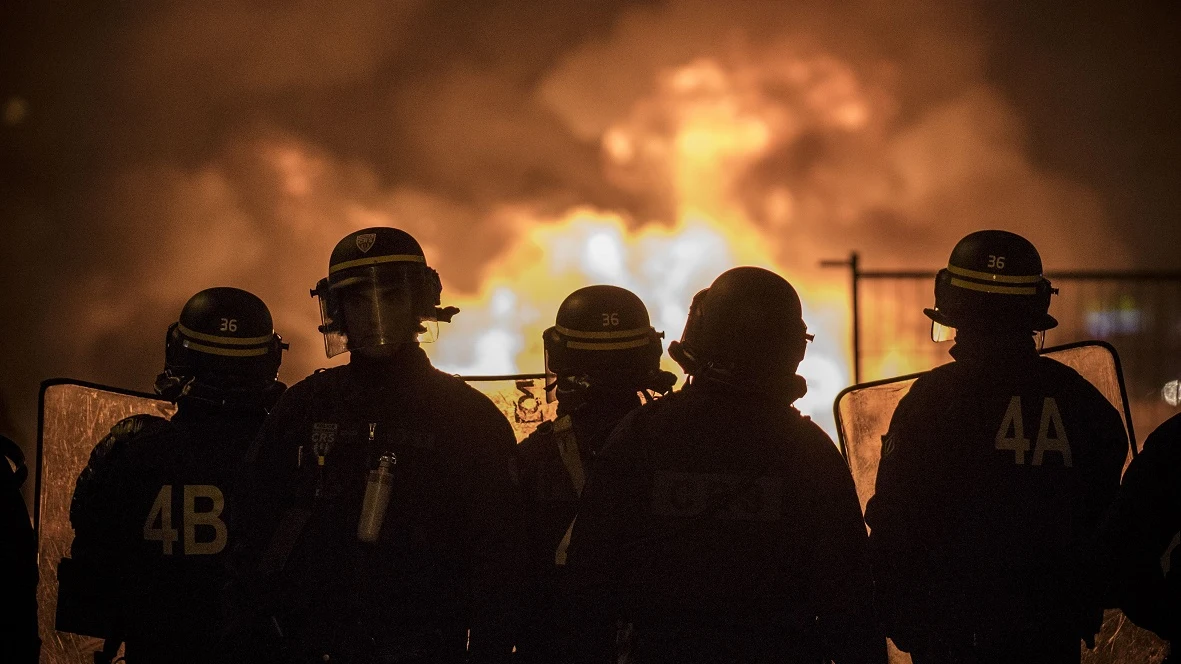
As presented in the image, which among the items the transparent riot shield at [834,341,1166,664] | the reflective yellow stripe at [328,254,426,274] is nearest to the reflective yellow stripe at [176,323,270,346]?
the reflective yellow stripe at [328,254,426,274]

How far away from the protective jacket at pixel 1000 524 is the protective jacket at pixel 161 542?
238 cm

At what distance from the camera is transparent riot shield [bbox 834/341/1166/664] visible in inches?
177

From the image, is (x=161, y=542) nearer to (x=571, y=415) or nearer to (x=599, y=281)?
(x=571, y=415)

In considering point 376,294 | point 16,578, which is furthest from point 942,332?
point 16,578

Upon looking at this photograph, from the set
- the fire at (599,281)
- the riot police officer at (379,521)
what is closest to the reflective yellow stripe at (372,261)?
the riot police officer at (379,521)

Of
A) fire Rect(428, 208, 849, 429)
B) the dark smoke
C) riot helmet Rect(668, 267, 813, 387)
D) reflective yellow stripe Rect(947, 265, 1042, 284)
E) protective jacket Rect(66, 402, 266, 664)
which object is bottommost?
protective jacket Rect(66, 402, 266, 664)

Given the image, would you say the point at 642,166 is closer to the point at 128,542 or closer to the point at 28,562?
the point at 128,542

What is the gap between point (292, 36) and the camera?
51.3 feet

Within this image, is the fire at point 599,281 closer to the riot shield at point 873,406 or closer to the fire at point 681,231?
the fire at point 681,231

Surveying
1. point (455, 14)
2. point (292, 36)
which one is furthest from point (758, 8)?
point (292, 36)

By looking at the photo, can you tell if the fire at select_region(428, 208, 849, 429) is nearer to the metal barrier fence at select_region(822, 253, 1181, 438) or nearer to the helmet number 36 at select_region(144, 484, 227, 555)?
the metal barrier fence at select_region(822, 253, 1181, 438)

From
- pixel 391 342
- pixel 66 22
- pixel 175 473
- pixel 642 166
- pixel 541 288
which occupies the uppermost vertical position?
pixel 66 22

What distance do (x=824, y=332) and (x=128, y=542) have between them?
13.5 metres

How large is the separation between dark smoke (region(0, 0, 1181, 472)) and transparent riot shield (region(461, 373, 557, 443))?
34.0 ft
